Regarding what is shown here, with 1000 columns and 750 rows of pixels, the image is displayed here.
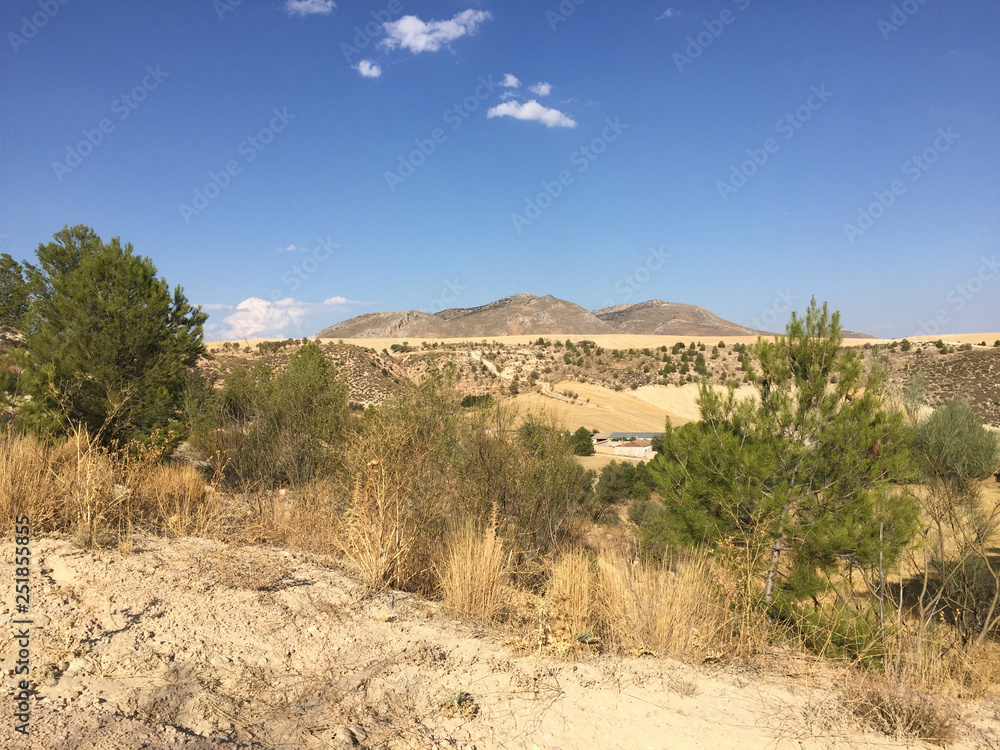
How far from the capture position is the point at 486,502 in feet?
28.9

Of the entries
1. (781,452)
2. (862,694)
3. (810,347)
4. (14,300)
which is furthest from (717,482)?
(14,300)

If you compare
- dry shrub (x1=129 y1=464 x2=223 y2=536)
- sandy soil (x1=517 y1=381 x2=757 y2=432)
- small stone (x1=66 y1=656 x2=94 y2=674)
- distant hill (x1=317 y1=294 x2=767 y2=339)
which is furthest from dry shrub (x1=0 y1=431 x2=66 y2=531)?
distant hill (x1=317 y1=294 x2=767 y2=339)

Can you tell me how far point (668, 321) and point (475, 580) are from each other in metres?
128

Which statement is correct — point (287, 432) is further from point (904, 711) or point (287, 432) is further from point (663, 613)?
point (904, 711)

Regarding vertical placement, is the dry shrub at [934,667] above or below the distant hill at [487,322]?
below

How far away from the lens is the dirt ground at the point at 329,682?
2.93 m

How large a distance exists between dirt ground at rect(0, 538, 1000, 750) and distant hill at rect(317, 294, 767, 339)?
95.0m

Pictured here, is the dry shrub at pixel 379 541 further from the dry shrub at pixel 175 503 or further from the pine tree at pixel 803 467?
the pine tree at pixel 803 467

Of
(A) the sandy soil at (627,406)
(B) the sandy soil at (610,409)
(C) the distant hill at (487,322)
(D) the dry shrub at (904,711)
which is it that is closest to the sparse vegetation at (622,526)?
(D) the dry shrub at (904,711)

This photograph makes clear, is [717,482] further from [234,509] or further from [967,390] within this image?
[967,390]

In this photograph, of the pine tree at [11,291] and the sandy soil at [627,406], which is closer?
the pine tree at [11,291]

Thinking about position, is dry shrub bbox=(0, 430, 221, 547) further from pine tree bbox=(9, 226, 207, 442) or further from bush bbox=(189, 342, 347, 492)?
pine tree bbox=(9, 226, 207, 442)

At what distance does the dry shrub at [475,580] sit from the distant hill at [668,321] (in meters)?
111

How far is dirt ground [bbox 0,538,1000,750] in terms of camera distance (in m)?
2.93
